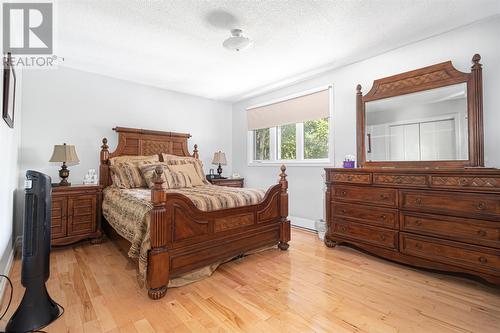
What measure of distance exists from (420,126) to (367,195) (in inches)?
37.6

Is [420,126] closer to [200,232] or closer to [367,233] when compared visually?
[367,233]

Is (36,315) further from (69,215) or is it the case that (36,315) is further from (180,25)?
(180,25)

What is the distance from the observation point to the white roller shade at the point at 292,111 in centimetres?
356

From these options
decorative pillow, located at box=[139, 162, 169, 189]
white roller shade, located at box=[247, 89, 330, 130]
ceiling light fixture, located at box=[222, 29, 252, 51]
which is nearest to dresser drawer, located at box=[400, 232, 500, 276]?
white roller shade, located at box=[247, 89, 330, 130]

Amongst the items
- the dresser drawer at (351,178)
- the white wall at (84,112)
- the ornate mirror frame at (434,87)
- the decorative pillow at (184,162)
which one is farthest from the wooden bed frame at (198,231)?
the ornate mirror frame at (434,87)

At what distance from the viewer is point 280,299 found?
6.06 feet

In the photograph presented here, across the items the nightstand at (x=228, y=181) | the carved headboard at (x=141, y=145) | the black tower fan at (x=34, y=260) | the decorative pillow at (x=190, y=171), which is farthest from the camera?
the nightstand at (x=228, y=181)

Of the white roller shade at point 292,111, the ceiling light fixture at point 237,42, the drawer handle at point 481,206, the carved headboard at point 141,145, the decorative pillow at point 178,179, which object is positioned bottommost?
the drawer handle at point 481,206

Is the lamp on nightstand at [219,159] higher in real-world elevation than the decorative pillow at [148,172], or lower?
higher

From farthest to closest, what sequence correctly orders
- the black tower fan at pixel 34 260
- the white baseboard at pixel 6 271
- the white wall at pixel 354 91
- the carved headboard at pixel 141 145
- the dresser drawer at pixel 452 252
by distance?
the carved headboard at pixel 141 145, the white wall at pixel 354 91, the dresser drawer at pixel 452 252, the white baseboard at pixel 6 271, the black tower fan at pixel 34 260

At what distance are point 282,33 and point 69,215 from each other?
323 centimetres

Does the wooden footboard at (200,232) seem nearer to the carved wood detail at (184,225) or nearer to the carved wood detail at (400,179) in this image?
the carved wood detail at (184,225)

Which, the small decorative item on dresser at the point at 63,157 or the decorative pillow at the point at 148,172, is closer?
the small decorative item on dresser at the point at 63,157

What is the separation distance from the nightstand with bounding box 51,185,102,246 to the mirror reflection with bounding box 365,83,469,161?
355 cm
